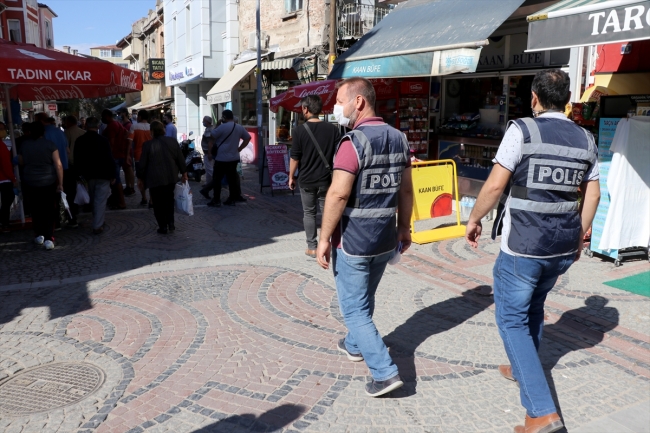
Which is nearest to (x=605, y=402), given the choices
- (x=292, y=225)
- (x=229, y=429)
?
(x=229, y=429)

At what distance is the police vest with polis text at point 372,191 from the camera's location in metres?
3.45

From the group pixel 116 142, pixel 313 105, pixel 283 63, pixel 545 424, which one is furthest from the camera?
pixel 283 63

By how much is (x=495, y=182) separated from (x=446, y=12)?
23.1 feet

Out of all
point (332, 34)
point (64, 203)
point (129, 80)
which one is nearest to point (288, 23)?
point (332, 34)

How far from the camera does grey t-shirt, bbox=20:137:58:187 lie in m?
7.54

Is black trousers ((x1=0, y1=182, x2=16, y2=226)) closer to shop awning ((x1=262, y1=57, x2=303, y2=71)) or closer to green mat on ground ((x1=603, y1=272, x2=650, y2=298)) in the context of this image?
green mat on ground ((x1=603, y1=272, x2=650, y2=298))

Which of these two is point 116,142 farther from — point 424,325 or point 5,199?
point 424,325

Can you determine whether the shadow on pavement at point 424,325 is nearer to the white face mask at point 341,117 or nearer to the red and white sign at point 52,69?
the white face mask at point 341,117

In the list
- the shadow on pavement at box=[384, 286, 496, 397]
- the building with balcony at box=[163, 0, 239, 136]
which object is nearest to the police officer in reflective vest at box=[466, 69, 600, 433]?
the shadow on pavement at box=[384, 286, 496, 397]

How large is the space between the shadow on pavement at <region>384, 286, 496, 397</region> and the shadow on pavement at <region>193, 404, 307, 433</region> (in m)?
0.70

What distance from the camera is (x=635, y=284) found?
5945 millimetres

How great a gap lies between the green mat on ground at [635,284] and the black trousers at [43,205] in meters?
7.04

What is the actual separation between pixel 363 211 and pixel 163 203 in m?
5.72

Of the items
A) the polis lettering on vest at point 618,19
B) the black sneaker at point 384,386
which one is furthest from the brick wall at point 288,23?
the black sneaker at point 384,386
